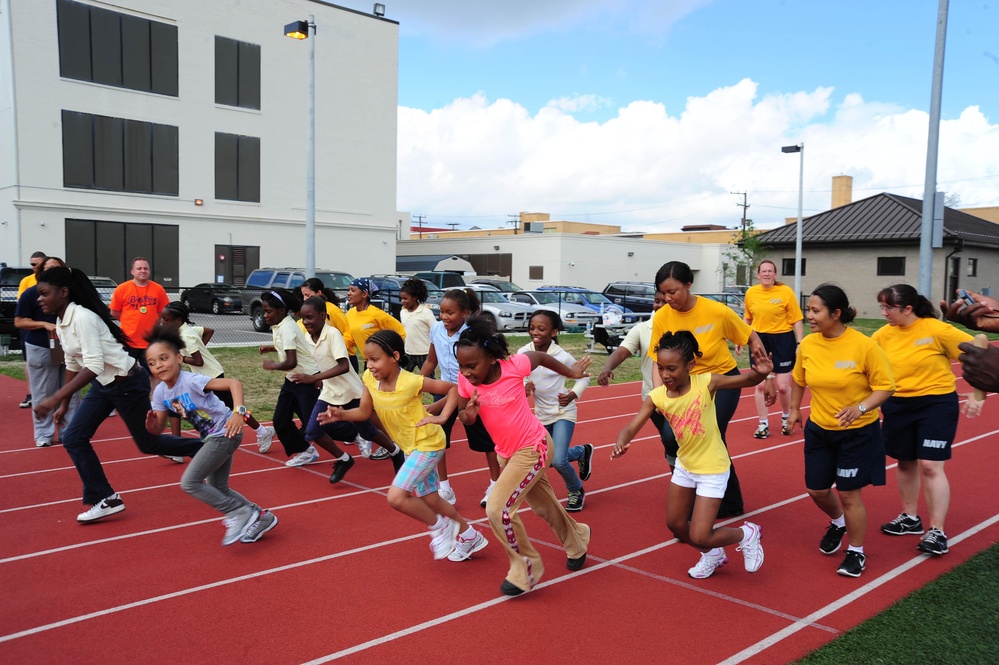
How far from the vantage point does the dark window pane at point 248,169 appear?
36.0 metres

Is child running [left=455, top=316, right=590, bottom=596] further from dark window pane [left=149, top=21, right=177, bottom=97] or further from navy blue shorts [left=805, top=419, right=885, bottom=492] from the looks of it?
dark window pane [left=149, top=21, right=177, bottom=97]

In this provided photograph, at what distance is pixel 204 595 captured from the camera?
16.6ft

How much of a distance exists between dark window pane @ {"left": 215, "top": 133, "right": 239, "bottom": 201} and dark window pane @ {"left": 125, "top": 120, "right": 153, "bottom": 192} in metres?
2.81

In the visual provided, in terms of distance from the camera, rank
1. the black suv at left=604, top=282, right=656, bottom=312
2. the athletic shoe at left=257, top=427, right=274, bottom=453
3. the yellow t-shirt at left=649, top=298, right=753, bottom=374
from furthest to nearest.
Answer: the black suv at left=604, top=282, right=656, bottom=312
the athletic shoe at left=257, top=427, right=274, bottom=453
the yellow t-shirt at left=649, top=298, right=753, bottom=374

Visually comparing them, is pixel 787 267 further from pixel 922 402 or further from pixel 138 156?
pixel 922 402

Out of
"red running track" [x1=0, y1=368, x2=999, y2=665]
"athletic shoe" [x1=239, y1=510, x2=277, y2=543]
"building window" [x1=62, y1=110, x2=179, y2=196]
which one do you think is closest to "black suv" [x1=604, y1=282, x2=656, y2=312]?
"building window" [x1=62, y1=110, x2=179, y2=196]

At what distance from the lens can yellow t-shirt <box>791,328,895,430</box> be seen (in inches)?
209

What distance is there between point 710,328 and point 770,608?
2.09 m

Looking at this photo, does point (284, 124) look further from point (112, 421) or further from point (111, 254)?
point (112, 421)

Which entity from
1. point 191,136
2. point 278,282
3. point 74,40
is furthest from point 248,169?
point 278,282

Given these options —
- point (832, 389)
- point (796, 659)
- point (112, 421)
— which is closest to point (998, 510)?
point (832, 389)

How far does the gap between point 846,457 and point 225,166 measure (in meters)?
34.7

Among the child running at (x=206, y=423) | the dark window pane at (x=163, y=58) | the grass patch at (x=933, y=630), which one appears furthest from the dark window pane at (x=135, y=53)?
the grass patch at (x=933, y=630)

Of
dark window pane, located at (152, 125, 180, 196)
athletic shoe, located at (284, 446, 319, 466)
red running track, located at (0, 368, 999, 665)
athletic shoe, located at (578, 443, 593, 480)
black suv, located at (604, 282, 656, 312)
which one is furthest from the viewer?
dark window pane, located at (152, 125, 180, 196)
